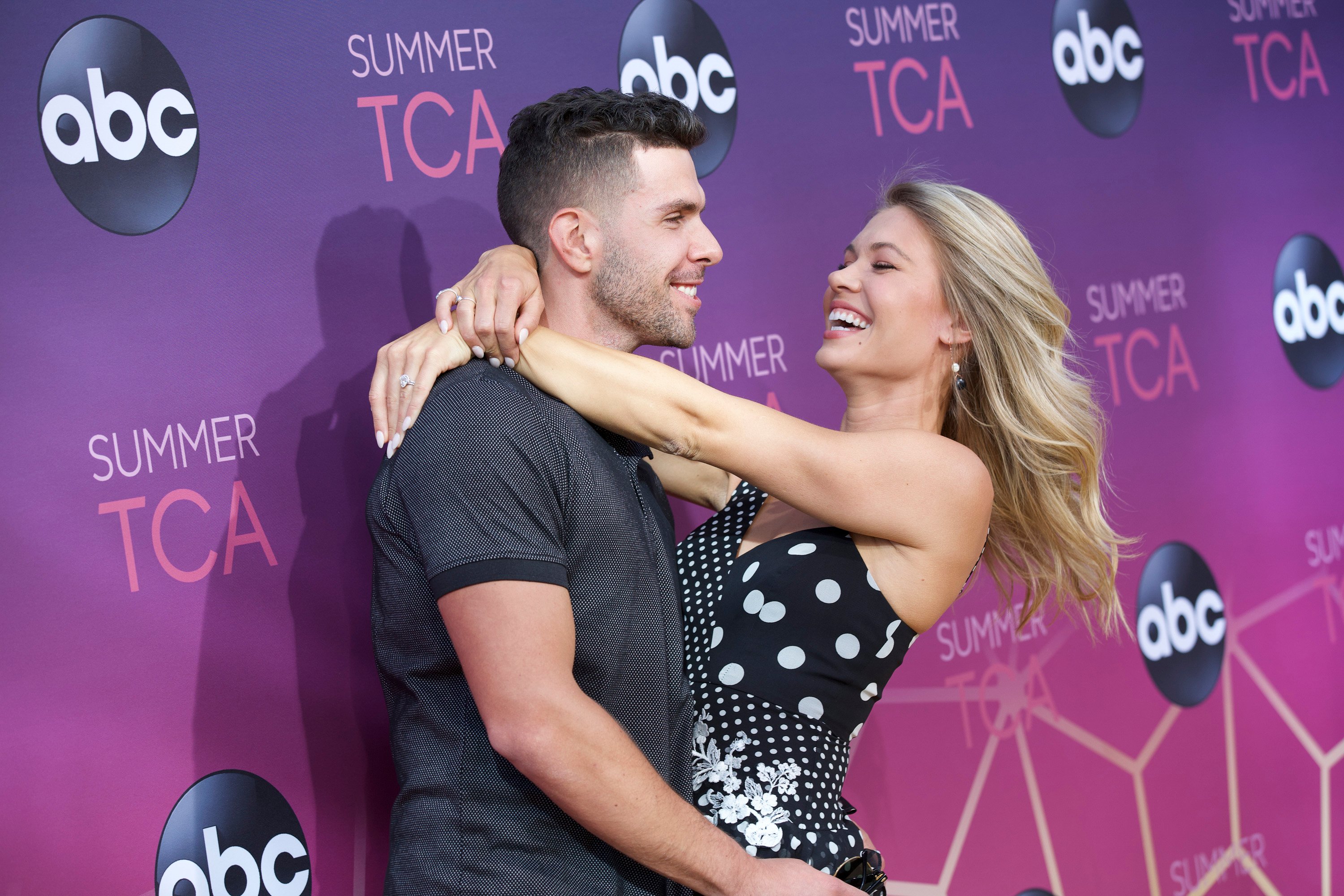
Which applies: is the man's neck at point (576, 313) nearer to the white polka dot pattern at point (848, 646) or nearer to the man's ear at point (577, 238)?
the man's ear at point (577, 238)

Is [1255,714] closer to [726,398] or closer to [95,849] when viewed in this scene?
[726,398]

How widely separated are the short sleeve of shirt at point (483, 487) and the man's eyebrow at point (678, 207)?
398 millimetres

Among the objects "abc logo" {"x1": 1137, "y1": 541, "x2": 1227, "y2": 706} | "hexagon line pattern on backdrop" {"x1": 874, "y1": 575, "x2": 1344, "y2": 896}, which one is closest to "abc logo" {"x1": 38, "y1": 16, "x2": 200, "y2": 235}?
"hexagon line pattern on backdrop" {"x1": 874, "y1": 575, "x2": 1344, "y2": 896}

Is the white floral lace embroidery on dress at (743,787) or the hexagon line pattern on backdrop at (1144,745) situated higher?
the white floral lace embroidery on dress at (743,787)

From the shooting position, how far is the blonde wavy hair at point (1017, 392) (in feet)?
6.35

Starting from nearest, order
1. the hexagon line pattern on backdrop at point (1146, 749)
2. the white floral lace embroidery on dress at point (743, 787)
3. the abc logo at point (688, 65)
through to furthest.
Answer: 1. the white floral lace embroidery on dress at point (743, 787)
2. the abc logo at point (688, 65)
3. the hexagon line pattern on backdrop at point (1146, 749)

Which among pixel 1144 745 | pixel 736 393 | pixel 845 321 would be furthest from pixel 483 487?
pixel 1144 745

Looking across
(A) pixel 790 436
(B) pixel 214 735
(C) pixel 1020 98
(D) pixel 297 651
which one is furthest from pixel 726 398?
(C) pixel 1020 98

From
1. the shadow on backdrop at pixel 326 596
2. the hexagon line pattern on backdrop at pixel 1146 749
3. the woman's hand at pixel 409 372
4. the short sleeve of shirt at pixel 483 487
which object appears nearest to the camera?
the short sleeve of shirt at pixel 483 487

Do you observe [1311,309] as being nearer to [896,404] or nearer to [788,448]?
[896,404]

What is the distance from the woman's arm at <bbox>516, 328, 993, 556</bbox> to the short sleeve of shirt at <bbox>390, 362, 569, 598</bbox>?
13cm

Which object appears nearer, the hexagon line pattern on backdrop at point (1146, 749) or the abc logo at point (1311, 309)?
the hexagon line pattern on backdrop at point (1146, 749)

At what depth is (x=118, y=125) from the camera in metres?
1.79

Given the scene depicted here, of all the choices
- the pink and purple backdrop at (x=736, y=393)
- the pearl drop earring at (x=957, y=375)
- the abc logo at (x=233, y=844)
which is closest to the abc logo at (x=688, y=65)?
the pink and purple backdrop at (x=736, y=393)
